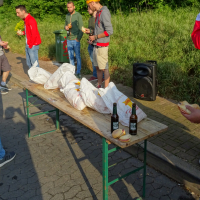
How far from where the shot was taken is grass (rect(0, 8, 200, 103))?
5891 millimetres

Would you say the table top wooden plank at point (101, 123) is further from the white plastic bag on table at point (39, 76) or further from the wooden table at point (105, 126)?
the white plastic bag on table at point (39, 76)

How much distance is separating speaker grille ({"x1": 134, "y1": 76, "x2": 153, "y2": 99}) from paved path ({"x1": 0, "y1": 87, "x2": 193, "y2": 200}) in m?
1.65

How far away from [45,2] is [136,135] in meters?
22.9

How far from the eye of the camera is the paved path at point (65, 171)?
296 centimetres

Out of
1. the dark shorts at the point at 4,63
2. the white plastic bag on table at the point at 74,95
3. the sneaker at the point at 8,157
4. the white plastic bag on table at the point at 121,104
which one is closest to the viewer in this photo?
the white plastic bag on table at the point at 121,104

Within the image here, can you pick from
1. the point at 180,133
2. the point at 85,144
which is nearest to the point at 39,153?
the point at 85,144

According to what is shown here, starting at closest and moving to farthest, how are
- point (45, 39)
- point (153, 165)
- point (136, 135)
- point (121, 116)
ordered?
point (136, 135)
point (121, 116)
point (153, 165)
point (45, 39)

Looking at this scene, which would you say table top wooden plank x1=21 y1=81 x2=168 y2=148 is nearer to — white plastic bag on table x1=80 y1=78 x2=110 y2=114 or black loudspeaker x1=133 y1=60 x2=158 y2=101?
white plastic bag on table x1=80 y1=78 x2=110 y2=114

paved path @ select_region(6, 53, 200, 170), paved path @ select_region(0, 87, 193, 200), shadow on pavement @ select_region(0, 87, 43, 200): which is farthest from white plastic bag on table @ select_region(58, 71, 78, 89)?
paved path @ select_region(6, 53, 200, 170)

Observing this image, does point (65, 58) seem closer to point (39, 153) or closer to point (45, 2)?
point (39, 153)

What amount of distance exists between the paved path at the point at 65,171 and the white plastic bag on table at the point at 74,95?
1021 millimetres

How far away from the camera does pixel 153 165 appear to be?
11.4 ft

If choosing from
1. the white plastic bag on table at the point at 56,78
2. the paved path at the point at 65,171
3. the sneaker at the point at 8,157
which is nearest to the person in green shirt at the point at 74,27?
the paved path at the point at 65,171

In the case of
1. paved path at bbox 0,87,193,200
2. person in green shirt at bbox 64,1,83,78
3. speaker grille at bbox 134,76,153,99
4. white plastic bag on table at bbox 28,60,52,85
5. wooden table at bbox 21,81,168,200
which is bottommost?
paved path at bbox 0,87,193,200
